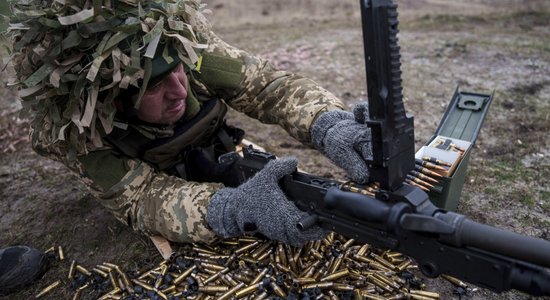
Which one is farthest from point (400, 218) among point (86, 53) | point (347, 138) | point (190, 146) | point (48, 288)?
point (48, 288)

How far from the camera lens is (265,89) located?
4.20m

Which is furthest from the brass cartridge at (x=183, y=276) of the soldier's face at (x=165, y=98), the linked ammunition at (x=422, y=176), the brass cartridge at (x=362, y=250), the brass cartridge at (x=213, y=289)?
the linked ammunition at (x=422, y=176)

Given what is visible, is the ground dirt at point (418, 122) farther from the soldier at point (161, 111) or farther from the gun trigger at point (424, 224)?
the gun trigger at point (424, 224)

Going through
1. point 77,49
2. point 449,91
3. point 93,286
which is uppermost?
point 77,49

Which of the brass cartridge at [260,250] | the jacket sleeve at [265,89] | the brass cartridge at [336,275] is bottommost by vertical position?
the brass cartridge at [336,275]

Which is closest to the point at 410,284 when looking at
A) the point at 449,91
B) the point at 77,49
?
the point at 77,49

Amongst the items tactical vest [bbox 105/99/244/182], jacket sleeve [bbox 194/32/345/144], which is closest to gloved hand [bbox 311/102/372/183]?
jacket sleeve [bbox 194/32/345/144]

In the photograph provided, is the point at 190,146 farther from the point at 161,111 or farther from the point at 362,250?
the point at 362,250

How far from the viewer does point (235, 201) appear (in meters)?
3.26

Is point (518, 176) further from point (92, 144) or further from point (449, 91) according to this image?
point (92, 144)

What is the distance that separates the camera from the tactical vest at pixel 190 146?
375cm

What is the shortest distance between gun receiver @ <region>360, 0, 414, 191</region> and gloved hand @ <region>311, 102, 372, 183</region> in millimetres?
464

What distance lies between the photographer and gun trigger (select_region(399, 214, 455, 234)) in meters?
2.17

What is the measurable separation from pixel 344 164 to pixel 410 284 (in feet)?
3.36
